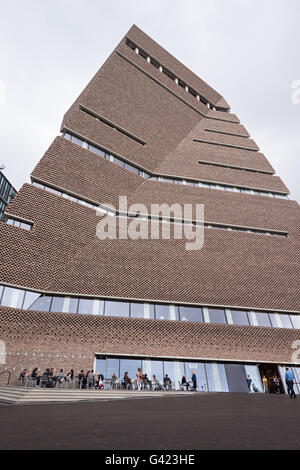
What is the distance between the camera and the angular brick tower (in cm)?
1681

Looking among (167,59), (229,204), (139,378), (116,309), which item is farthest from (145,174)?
(167,59)

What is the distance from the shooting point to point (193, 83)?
40094 mm

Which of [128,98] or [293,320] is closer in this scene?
[293,320]

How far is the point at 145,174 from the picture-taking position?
86.0ft

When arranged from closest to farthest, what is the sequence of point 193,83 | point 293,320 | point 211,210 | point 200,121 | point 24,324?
point 24,324 → point 293,320 → point 211,210 → point 200,121 → point 193,83

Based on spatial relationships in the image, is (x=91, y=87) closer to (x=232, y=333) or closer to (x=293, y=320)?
(x=232, y=333)

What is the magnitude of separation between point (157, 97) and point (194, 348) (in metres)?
28.6

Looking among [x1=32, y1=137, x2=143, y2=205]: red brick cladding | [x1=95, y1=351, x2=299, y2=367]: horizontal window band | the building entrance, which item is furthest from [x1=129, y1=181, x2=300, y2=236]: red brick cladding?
the building entrance

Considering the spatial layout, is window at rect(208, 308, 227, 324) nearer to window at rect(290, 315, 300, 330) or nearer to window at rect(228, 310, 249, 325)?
window at rect(228, 310, 249, 325)

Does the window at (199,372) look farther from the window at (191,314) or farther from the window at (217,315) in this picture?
the window at (217,315)

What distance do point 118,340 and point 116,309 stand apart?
6.43 feet

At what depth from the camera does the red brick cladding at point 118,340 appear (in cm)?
1570

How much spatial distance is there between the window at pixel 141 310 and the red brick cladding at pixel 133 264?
0.61 metres

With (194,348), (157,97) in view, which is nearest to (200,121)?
(157,97)
